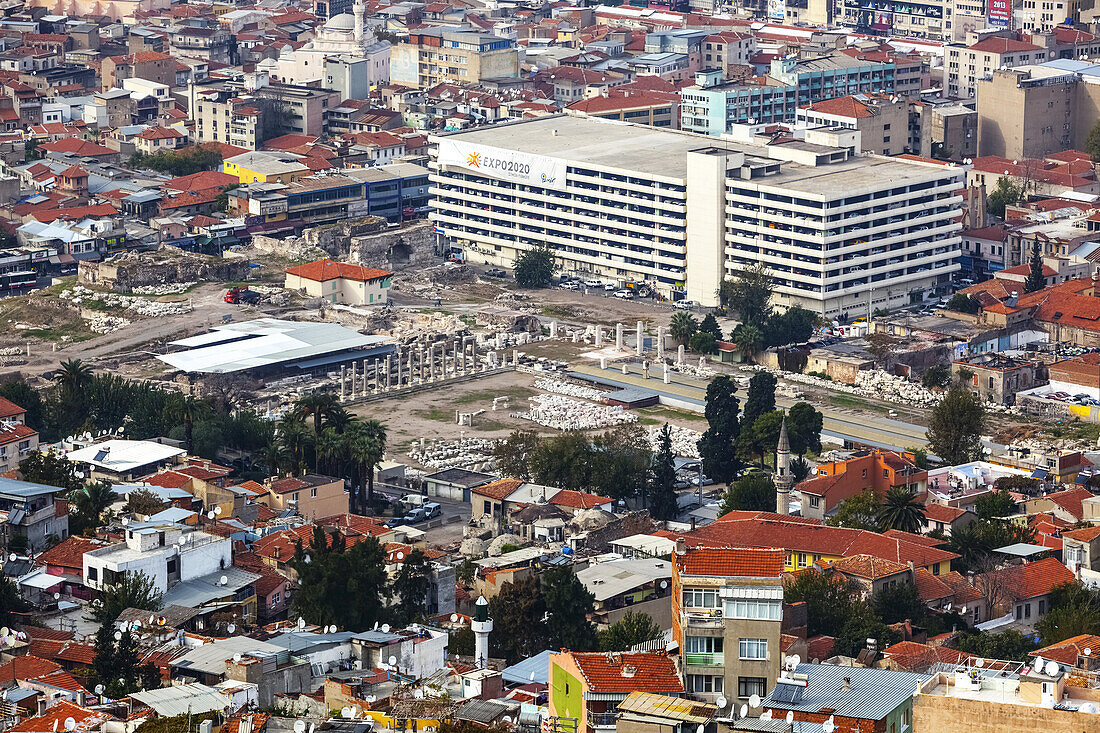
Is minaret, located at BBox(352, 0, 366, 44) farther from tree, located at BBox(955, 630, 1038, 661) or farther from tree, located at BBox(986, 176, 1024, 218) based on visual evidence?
tree, located at BBox(955, 630, 1038, 661)

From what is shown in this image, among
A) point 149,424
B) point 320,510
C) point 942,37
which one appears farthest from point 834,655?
point 942,37

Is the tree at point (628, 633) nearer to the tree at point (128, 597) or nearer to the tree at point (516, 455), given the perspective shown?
the tree at point (128, 597)

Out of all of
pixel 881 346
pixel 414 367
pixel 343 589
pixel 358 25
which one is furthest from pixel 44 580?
pixel 358 25

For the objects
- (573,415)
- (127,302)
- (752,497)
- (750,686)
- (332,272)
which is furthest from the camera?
(332,272)

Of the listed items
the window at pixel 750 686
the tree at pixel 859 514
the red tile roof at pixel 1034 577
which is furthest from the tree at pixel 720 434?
the window at pixel 750 686

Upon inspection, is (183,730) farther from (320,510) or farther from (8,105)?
(8,105)

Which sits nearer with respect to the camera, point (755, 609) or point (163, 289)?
point (755, 609)

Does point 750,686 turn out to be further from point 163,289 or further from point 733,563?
point 163,289
